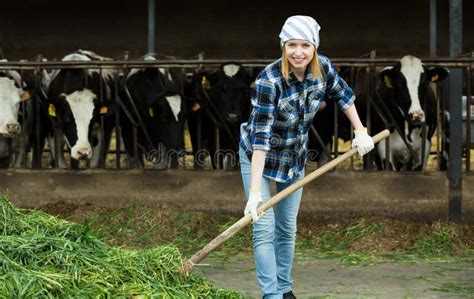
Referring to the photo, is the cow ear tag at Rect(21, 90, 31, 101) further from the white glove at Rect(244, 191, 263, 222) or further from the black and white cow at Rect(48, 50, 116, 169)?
the white glove at Rect(244, 191, 263, 222)

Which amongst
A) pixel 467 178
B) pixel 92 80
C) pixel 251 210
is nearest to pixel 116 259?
pixel 251 210

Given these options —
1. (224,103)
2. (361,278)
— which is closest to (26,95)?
(224,103)

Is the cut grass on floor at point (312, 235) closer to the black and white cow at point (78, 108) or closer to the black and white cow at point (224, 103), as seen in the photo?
the black and white cow at point (78, 108)

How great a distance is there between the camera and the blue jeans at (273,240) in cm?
586

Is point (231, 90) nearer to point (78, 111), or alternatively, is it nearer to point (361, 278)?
point (78, 111)

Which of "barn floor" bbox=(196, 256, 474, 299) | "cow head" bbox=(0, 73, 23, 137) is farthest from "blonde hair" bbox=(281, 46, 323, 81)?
"cow head" bbox=(0, 73, 23, 137)

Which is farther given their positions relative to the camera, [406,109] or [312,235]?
[406,109]

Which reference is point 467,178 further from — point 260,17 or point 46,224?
point 260,17

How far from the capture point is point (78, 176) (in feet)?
31.5

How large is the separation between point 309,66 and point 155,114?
5.00 m

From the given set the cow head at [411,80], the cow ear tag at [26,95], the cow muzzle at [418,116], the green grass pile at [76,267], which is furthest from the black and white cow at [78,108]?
the green grass pile at [76,267]

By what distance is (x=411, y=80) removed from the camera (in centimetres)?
1000

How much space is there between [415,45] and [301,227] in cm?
774

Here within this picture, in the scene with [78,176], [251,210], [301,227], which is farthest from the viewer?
[78,176]
